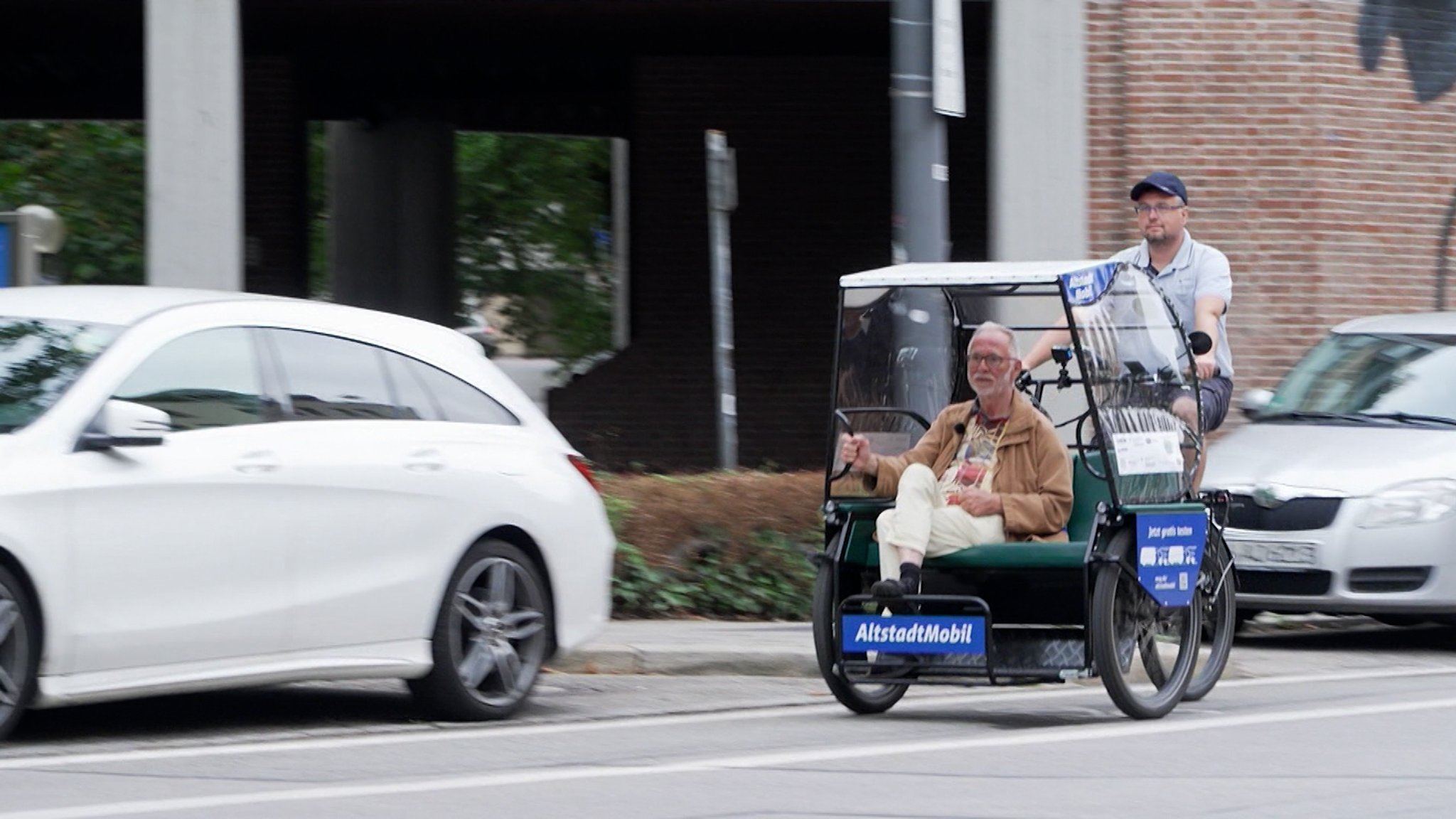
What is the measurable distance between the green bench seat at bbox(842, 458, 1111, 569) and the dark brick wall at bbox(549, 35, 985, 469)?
1182 cm

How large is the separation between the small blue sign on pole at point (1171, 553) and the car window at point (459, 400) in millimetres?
2439

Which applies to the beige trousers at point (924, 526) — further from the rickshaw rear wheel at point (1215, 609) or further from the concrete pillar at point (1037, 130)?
the concrete pillar at point (1037, 130)

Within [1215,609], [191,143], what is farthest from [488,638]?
[191,143]

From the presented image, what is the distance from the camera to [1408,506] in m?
11.2

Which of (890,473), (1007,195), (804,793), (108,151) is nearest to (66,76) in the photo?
(108,151)

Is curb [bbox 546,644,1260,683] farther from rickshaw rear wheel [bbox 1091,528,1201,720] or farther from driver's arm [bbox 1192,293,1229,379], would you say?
driver's arm [bbox 1192,293,1229,379]

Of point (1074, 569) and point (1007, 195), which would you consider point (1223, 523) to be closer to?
point (1074, 569)

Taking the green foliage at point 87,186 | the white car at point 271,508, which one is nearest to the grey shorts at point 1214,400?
the white car at point 271,508

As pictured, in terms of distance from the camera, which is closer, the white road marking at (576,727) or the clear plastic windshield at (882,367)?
the white road marking at (576,727)

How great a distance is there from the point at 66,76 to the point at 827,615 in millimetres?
14133

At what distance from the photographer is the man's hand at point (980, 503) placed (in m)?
8.55

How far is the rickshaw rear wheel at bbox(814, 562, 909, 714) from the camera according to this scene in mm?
8547

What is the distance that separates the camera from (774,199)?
21.0 meters

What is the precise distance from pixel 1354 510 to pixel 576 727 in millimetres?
4594
